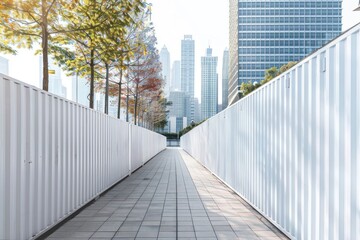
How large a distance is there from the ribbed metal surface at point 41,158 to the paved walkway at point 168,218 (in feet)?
1.50

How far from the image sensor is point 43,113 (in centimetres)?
442

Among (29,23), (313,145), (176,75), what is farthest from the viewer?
(176,75)

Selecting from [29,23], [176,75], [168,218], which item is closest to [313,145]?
[168,218]

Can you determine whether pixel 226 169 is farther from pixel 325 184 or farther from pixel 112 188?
pixel 325 184

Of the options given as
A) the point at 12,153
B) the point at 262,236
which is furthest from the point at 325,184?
the point at 12,153

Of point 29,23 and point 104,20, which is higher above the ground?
point 29,23

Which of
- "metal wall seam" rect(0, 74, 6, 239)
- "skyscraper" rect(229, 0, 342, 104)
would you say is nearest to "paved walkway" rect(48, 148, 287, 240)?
"metal wall seam" rect(0, 74, 6, 239)

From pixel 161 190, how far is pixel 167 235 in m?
4.31

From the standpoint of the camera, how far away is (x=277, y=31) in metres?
90.3

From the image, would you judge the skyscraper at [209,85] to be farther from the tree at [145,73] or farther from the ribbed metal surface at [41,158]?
the ribbed metal surface at [41,158]

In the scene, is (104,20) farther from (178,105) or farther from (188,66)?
(188,66)

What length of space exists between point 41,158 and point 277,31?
94.9 m

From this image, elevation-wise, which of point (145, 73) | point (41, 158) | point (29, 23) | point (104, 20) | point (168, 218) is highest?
point (145, 73)

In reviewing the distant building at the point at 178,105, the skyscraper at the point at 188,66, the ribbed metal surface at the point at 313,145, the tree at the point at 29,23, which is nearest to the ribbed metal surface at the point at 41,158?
the tree at the point at 29,23
